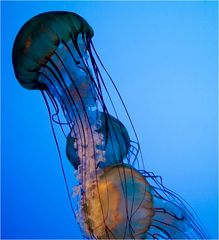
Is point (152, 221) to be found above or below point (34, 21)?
below

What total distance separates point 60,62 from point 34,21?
0.82 ft

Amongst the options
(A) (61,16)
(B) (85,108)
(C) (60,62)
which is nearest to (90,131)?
(B) (85,108)

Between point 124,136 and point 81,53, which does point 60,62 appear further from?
point 124,136

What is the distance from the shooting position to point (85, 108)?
2.04 meters

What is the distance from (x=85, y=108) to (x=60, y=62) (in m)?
0.28

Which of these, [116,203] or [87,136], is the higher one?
[87,136]

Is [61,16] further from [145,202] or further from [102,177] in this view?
[145,202]

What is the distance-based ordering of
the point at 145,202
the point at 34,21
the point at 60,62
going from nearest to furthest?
the point at 34,21 → the point at 60,62 → the point at 145,202

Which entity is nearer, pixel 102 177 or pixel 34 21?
pixel 34 21

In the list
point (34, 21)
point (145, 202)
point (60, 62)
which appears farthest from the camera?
point (145, 202)

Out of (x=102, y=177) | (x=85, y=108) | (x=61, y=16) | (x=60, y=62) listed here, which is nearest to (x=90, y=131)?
(x=85, y=108)

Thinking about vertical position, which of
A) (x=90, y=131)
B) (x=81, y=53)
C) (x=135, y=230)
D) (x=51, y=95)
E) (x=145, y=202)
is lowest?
(x=135, y=230)

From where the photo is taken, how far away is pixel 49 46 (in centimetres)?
188

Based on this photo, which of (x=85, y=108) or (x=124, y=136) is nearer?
(x=85, y=108)
